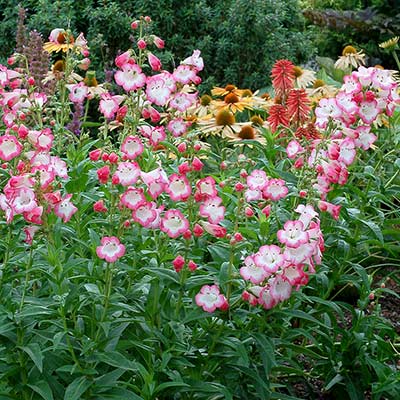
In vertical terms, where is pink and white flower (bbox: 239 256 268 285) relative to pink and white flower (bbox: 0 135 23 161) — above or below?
below

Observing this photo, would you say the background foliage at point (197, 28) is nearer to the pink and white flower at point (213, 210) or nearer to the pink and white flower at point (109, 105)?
the pink and white flower at point (109, 105)


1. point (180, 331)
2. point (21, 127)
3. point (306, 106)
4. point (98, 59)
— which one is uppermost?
point (21, 127)

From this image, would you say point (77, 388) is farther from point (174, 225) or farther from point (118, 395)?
point (174, 225)

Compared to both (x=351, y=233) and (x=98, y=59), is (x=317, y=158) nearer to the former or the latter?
(x=351, y=233)

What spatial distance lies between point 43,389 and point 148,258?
0.52 m

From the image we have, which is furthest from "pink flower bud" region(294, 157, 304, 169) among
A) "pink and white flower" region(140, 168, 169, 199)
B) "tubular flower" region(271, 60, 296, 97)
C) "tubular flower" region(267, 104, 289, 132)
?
"tubular flower" region(271, 60, 296, 97)

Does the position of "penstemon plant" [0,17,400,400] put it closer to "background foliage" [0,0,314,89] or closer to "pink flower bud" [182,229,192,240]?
"pink flower bud" [182,229,192,240]

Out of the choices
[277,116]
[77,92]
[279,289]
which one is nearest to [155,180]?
[279,289]

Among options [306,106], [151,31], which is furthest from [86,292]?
[151,31]

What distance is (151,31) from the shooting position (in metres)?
6.34

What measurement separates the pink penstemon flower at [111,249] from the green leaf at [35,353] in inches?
10.7

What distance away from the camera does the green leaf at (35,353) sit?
6.72 feet

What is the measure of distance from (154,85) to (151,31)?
4.09 metres

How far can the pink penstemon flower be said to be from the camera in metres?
2.08
